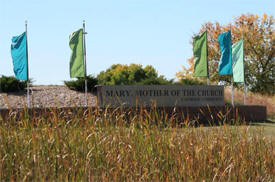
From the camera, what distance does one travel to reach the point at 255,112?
26047 millimetres

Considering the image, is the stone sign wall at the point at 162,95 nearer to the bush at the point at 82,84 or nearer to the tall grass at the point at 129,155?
the bush at the point at 82,84

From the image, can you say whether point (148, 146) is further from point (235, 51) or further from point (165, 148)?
point (235, 51)

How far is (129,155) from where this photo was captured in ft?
21.8

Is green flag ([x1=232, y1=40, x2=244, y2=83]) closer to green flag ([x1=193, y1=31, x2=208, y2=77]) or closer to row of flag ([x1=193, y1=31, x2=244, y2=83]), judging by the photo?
row of flag ([x1=193, y1=31, x2=244, y2=83])

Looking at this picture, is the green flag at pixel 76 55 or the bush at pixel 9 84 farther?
the bush at pixel 9 84

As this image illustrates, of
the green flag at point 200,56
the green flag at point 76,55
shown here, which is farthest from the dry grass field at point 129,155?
the green flag at point 200,56

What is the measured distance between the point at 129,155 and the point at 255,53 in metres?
33.2

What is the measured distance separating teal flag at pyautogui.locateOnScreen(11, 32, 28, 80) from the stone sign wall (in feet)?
14.8

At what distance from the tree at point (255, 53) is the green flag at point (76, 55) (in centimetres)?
1876

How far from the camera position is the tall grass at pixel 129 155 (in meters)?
6.25

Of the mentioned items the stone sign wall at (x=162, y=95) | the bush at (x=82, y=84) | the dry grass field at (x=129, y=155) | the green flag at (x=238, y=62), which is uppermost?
the green flag at (x=238, y=62)

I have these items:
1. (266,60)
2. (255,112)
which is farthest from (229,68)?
(266,60)

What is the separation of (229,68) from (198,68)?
1.88 m

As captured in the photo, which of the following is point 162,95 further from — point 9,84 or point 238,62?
point 9,84
